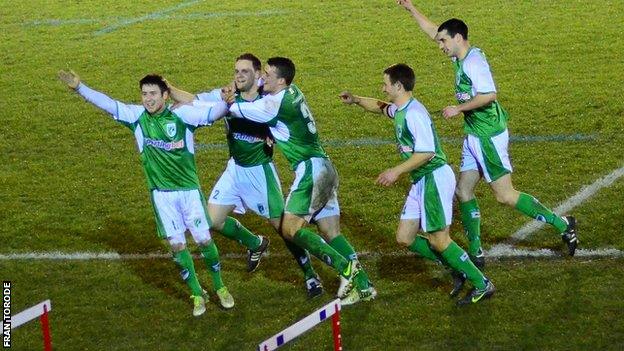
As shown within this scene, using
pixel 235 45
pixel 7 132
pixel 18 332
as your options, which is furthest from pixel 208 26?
pixel 18 332

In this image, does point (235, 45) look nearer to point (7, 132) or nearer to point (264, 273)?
point (7, 132)

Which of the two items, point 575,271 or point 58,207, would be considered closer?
point 575,271

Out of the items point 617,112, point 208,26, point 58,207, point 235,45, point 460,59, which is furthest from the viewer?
point 208,26

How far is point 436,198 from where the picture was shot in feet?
32.0

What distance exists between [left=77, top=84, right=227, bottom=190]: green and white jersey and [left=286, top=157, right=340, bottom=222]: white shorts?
0.81m

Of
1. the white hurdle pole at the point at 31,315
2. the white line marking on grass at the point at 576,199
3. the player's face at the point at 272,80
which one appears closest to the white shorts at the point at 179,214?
the player's face at the point at 272,80

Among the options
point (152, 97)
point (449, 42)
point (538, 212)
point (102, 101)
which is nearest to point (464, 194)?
point (538, 212)

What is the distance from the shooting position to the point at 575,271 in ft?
34.3

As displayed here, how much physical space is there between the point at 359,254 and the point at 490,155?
1498 millimetres

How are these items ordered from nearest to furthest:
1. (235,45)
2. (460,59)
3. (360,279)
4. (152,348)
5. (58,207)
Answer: (152,348)
(360,279)
(460,59)
(58,207)
(235,45)

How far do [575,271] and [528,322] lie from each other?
48.1 inches

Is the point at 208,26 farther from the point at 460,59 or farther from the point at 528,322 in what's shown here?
the point at 528,322

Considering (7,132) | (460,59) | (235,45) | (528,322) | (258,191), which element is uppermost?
(235,45)

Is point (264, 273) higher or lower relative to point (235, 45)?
lower
